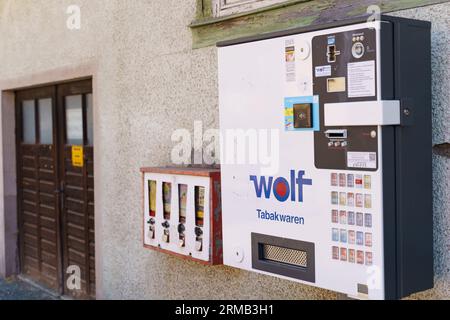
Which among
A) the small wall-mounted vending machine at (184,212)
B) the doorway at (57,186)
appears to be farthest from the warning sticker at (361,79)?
the doorway at (57,186)

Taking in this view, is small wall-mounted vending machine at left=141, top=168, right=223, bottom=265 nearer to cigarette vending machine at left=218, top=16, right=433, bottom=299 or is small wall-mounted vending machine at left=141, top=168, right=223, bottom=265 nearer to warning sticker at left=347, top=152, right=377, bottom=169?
cigarette vending machine at left=218, top=16, right=433, bottom=299

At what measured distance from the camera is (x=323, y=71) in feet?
9.51

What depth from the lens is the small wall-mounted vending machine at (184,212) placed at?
391 cm

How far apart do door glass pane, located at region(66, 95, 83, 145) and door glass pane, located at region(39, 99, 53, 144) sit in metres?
0.38

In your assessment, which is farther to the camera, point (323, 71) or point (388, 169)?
point (323, 71)

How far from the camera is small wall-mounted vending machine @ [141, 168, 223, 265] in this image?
3.91m

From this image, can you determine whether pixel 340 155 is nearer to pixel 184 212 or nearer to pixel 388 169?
pixel 388 169

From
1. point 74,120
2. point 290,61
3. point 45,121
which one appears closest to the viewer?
point 290,61

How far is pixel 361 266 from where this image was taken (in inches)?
110

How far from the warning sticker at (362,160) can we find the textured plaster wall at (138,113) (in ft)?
3.62

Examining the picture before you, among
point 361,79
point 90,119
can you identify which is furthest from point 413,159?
point 90,119

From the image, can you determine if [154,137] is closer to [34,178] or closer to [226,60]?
[226,60]

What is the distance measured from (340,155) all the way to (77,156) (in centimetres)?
380
